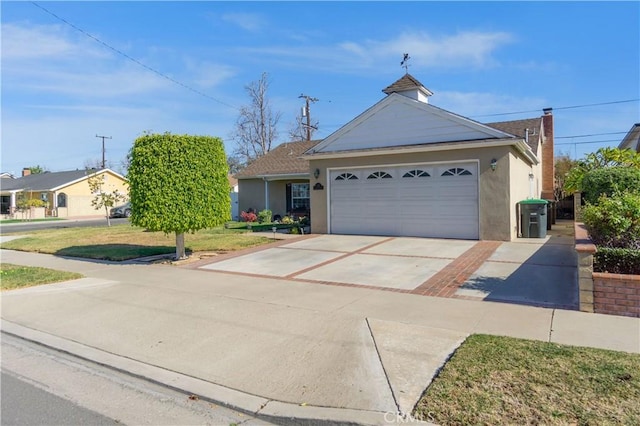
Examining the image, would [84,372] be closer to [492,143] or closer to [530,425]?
[530,425]

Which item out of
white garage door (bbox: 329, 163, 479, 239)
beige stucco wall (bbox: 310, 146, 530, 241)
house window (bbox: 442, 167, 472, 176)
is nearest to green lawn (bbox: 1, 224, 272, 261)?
white garage door (bbox: 329, 163, 479, 239)

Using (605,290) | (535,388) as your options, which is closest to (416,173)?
(605,290)

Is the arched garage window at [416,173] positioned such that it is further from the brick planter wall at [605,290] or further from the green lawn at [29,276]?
the green lawn at [29,276]

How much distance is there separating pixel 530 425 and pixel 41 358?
546 centimetres

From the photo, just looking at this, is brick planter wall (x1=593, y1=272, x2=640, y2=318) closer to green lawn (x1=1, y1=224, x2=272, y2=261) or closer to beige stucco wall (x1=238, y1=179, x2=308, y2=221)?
green lawn (x1=1, y1=224, x2=272, y2=261)

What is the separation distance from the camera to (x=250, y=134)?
4031 cm

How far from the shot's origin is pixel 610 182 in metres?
9.35

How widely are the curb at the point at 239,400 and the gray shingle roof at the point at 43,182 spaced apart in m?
44.3

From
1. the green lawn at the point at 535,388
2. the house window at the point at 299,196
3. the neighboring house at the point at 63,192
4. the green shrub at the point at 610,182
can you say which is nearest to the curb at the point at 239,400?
the green lawn at the point at 535,388

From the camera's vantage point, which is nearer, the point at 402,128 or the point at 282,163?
the point at 402,128

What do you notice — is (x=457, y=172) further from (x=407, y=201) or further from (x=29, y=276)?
(x=29, y=276)

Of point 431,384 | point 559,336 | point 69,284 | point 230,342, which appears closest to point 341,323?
point 230,342

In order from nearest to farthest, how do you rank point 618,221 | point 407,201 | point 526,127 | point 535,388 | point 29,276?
1. point 535,388
2. point 618,221
3. point 29,276
4. point 407,201
5. point 526,127

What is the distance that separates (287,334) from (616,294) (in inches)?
179
